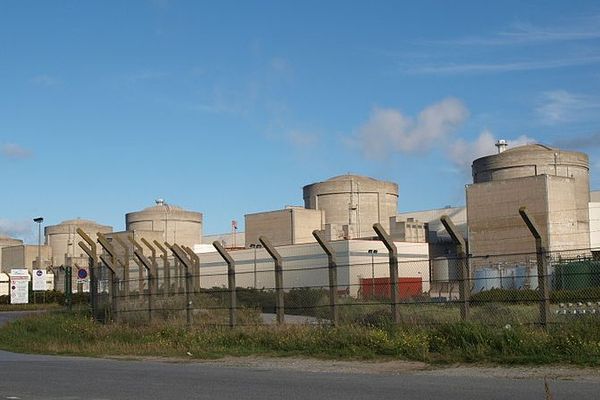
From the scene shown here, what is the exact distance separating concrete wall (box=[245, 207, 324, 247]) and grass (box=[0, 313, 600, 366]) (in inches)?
2616

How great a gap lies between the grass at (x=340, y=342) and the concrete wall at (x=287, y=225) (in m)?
66.5

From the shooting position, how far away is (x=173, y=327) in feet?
75.4

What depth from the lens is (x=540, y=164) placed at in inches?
3425

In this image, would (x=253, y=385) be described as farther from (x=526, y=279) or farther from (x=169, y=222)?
(x=169, y=222)

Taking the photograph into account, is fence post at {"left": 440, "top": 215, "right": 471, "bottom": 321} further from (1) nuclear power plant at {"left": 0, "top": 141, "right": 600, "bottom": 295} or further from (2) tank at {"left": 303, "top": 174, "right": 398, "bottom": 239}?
(2) tank at {"left": 303, "top": 174, "right": 398, "bottom": 239}

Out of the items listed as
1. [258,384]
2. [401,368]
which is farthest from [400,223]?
[258,384]

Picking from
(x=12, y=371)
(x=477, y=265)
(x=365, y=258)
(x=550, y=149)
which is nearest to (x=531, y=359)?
(x=12, y=371)

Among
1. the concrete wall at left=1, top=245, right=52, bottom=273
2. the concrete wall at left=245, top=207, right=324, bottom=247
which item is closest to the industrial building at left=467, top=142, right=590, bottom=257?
the concrete wall at left=245, top=207, right=324, bottom=247

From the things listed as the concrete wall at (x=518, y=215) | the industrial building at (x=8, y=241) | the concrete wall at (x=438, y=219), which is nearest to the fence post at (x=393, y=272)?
the concrete wall at (x=518, y=215)

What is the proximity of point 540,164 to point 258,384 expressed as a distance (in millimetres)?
77872

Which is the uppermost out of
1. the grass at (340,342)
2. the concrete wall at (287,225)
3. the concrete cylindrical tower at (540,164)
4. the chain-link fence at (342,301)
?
the concrete cylindrical tower at (540,164)

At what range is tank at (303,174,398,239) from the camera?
3828 inches

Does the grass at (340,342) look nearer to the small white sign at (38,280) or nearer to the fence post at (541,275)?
the fence post at (541,275)

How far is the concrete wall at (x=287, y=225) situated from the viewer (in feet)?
305
